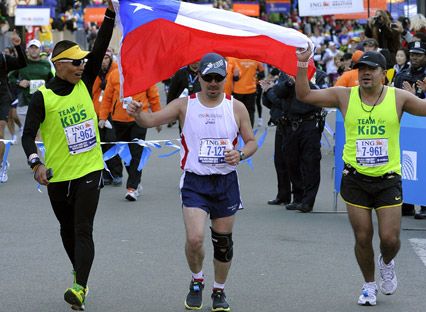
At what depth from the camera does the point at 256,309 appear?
7855 millimetres

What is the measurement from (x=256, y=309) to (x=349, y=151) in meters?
1.33

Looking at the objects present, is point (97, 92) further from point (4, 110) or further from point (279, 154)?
point (279, 154)

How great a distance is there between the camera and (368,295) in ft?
26.0

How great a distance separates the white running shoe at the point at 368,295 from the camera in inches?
312

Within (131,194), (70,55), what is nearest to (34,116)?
(70,55)

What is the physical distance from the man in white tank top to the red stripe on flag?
33.1 inches

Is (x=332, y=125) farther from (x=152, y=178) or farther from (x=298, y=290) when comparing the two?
(x=298, y=290)

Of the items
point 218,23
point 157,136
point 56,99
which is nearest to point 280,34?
point 218,23

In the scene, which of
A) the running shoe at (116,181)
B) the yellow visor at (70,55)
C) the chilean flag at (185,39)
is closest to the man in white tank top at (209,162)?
the yellow visor at (70,55)

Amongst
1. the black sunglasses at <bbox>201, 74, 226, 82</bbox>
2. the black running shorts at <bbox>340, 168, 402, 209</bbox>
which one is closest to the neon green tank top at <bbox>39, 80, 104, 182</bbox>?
the black sunglasses at <bbox>201, 74, 226, 82</bbox>

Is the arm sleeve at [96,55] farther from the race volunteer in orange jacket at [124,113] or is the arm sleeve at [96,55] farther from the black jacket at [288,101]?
the race volunteer in orange jacket at [124,113]

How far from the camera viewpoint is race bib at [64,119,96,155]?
25.9ft

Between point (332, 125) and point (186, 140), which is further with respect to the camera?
point (332, 125)

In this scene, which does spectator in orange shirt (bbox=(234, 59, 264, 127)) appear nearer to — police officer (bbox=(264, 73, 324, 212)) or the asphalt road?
the asphalt road
